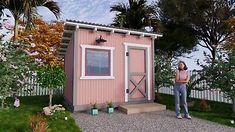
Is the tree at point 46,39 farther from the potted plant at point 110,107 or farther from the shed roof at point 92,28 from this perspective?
the potted plant at point 110,107

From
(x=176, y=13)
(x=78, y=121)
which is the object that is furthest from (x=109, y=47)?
(x=176, y=13)

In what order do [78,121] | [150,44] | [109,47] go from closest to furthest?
1. [78,121]
2. [109,47]
3. [150,44]

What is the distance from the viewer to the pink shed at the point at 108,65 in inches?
388

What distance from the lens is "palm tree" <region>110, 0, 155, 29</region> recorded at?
20.2 meters

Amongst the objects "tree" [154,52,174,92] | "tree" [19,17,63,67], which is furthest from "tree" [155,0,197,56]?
"tree" [19,17,63,67]

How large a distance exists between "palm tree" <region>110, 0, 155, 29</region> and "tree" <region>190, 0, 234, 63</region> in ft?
14.8

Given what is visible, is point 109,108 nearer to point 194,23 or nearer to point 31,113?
point 31,113

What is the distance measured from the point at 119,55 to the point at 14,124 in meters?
4.94

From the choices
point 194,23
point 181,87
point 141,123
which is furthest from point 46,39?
point 141,123

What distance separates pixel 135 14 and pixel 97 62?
11.2 meters

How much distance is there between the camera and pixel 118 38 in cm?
1080

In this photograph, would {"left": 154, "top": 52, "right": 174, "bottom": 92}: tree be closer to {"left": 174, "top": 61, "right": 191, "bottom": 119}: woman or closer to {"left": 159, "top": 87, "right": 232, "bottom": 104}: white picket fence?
{"left": 159, "top": 87, "right": 232, "bottom": 104}: white picket fence

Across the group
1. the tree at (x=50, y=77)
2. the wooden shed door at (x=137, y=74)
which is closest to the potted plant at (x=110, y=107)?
the wooden shed door at (x=137, y=74)

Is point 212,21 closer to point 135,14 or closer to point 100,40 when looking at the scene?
point 135,14
